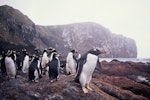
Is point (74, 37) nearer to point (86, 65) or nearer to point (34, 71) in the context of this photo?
point (34, 71)

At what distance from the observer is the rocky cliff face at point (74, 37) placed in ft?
Result: 124

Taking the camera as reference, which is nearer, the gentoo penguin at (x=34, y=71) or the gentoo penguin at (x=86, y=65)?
the gentoo penguin at (x=86, y=65)

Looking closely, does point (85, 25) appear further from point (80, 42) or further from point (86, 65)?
point (86, 65)

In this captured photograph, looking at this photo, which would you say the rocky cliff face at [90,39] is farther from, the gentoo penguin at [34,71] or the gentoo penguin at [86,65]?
the gentoo penguin at [86,65]

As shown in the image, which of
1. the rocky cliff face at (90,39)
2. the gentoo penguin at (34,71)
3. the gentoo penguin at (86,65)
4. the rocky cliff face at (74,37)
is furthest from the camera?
the rocky cliff face at (90,39)

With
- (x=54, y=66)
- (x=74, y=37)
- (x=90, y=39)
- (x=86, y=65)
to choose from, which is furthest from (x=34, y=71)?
(x=90, y=39)

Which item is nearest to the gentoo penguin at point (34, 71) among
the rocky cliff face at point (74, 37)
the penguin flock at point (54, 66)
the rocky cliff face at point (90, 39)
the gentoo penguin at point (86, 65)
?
the penguin flock at point (54, 66)

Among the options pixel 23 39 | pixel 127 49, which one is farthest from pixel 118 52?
pixel 23 39

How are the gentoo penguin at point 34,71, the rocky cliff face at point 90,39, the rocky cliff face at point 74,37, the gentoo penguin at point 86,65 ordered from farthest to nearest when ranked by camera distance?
the rocky cliff face at point 90,39, the rocky cliff face at point 74,37, the gentoo penguin at point 34,71, the gentoo penguin at point 86,65

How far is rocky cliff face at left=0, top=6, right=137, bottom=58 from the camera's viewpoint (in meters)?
37.7

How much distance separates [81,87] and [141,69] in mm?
12581

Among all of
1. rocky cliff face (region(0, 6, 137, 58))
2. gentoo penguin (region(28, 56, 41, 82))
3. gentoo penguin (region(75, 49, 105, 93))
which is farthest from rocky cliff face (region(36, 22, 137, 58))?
gentoo penguin (region(75, 49, 105, 93))

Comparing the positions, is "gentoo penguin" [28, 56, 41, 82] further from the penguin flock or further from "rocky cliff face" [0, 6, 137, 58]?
"rocky cliff face" [0, 6, 137, 58]

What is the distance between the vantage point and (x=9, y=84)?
25.0ft
